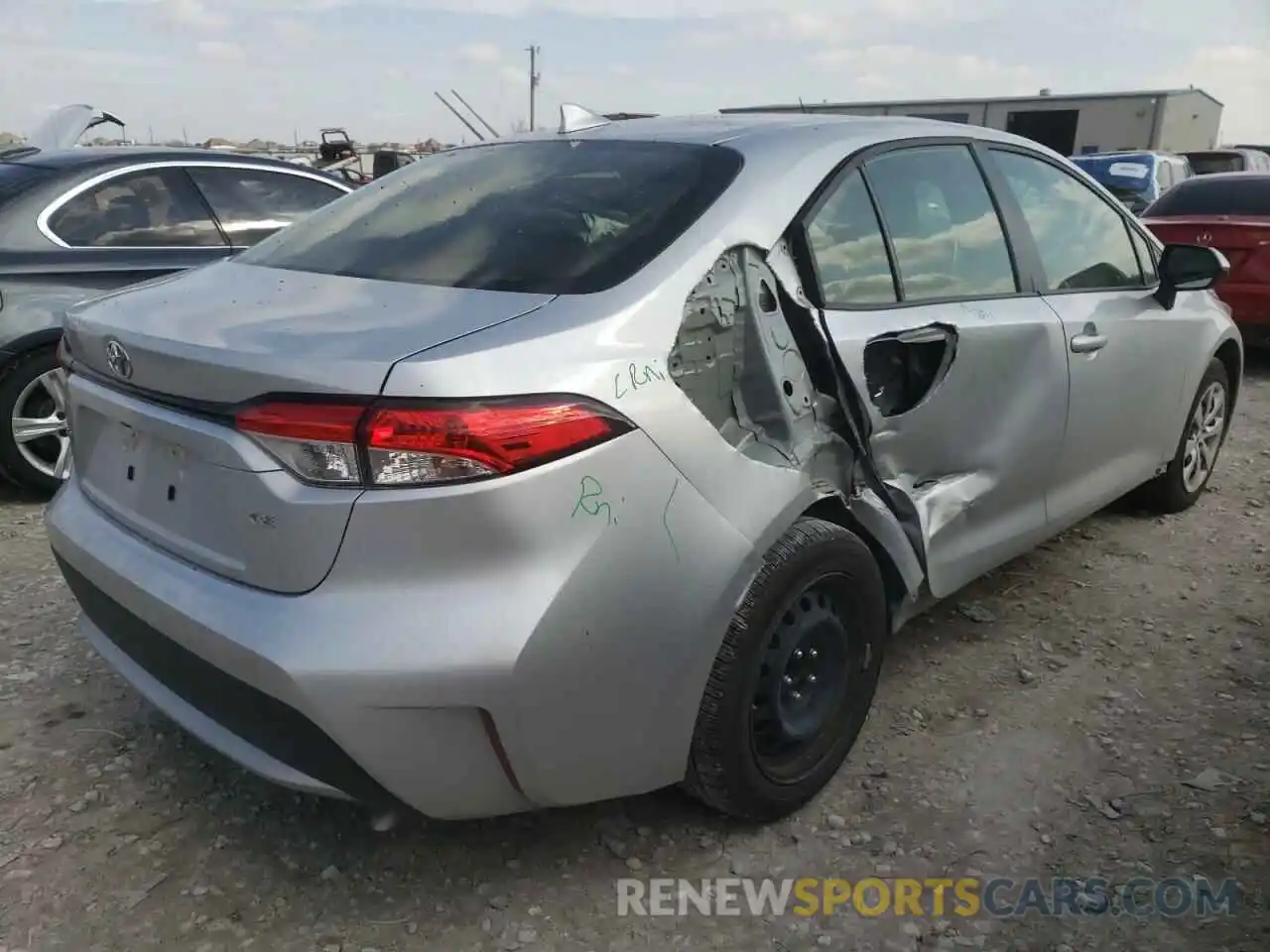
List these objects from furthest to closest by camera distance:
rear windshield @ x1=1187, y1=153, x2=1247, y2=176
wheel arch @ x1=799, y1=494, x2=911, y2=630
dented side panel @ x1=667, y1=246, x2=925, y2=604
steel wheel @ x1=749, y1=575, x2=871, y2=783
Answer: rear windshield @ x1=1187, y1=153, x2=1247, y2=176, wheel arch @ x1=799, y1=494, x2=911, y2=630, steel wheel @ x1=749, y1=575, x2=871, y2=783, dented side panel @ x1=667, y1=246, x2=925, y2=604

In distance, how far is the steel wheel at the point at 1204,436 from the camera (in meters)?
4.41

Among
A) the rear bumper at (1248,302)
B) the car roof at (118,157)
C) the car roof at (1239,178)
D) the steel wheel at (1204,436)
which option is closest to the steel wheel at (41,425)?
the car roof at (118,157)

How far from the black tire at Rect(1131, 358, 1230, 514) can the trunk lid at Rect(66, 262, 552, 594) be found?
3.35m

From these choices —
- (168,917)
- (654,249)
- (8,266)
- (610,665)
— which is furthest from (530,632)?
(8,266)

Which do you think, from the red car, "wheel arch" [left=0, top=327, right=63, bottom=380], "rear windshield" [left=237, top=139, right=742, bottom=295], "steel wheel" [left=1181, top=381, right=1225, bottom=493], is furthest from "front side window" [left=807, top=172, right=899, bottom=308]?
the red car

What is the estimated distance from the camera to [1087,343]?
3369 mm

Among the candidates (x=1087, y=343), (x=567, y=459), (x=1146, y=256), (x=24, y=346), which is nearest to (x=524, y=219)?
(x=567, y=459)

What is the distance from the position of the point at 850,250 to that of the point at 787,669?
1062 millimetres

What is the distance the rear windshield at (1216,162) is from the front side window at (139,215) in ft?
54.8

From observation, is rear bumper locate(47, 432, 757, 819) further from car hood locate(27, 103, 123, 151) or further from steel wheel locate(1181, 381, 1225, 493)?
car hood locate(27, 103, 123, 151)

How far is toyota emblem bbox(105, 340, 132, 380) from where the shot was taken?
7.00 feet

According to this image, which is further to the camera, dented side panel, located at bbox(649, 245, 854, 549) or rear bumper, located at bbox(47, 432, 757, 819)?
dented side panel, located at bbox(649, 245, 854, 549)

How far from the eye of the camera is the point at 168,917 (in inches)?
85.0

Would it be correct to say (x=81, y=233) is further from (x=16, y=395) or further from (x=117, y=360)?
(x=117, y=360)
